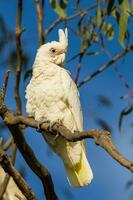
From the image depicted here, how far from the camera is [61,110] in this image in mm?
3176

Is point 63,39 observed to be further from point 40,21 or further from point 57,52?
point 40,21

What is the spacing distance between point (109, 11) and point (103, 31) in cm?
42

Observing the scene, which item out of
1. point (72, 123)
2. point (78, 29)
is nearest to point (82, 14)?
point (78, 29)

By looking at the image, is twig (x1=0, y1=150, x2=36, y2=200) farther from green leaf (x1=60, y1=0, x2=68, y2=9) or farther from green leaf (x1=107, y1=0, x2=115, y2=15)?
green leaf (x1=107, y1=0, x2=115, y2=15)

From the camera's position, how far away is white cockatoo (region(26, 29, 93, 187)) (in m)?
3.11

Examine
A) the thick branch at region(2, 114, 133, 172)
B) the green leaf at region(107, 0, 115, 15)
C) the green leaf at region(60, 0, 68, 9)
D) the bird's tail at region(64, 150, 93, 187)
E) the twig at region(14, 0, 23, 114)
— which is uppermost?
the green leaf at region(60, 0, 68, 9)

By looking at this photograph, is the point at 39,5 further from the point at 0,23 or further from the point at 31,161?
the point at 31,161

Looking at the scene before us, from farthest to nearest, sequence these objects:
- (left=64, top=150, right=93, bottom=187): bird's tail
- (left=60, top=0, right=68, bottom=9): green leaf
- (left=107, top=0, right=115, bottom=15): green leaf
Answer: (left=107, top=0, right=115, bottom=15): green leaf, (left=60, top=0, right=68, bottom=9): green leaf, (left=64, top=150, right=93, bottom=187): bird's tail

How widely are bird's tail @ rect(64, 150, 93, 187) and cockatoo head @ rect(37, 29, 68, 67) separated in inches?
23.4

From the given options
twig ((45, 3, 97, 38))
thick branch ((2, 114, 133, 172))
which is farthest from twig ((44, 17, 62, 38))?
thick branch ((2, 114, 133, 172))

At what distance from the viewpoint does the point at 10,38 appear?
4.25 metres

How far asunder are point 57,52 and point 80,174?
729mm

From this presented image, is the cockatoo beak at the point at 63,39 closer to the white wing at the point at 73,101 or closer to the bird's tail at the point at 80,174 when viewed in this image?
the white wing at the point at 73,101

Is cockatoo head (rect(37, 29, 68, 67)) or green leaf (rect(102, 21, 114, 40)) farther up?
green leaf (rect(102, 21, 114, 40))
